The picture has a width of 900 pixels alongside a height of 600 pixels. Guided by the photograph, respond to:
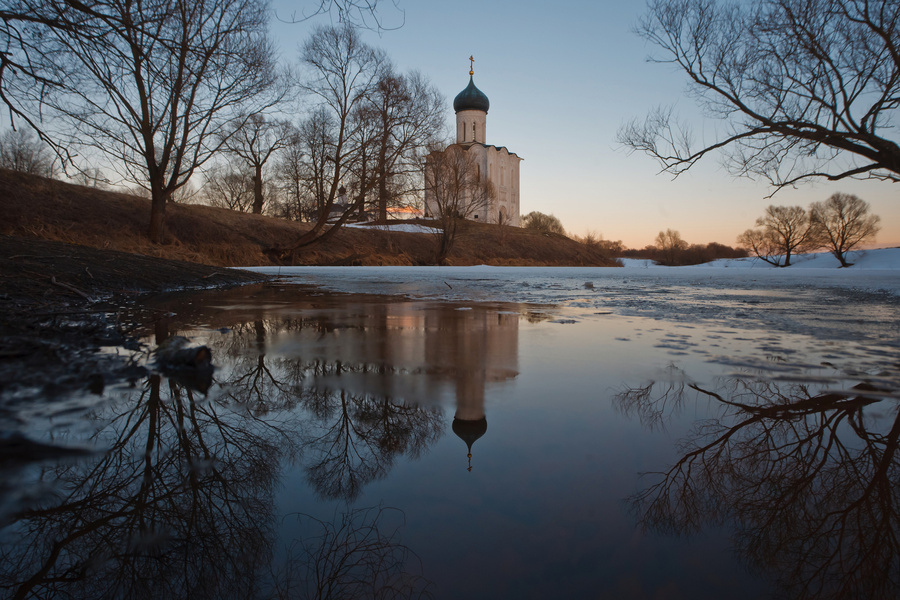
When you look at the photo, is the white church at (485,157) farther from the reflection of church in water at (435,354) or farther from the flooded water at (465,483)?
the flooded water at (465,483)

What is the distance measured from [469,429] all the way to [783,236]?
6906cm

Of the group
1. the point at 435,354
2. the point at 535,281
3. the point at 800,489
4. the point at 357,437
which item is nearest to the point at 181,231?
the point at 535,281

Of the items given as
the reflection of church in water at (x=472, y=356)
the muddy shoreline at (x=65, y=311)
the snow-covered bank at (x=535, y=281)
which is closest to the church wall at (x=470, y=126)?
the snow-covered bank at (x=535, y=281)

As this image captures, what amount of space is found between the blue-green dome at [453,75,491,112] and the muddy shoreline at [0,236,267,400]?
174 feet

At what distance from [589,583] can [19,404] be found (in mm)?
2320

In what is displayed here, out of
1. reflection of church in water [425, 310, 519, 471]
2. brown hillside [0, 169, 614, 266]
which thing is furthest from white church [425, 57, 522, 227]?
reflection of church in water [425, 310, 519, 471]

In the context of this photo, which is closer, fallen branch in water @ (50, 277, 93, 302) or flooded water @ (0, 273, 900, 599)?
flooded water @ (0, 273, 900, 599)

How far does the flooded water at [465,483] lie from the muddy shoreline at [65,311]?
0.89ft

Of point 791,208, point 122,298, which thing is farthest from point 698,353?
point 791,208

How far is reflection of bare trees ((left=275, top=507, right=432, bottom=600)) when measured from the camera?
1070mm

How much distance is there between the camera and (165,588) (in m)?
1.06

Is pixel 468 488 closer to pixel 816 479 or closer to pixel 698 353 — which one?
pixel 816 479

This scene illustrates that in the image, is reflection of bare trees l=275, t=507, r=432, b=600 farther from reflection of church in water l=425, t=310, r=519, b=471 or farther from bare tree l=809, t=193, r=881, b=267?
bare tree l=809, t=193, r=881, b=267

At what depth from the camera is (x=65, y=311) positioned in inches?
163
